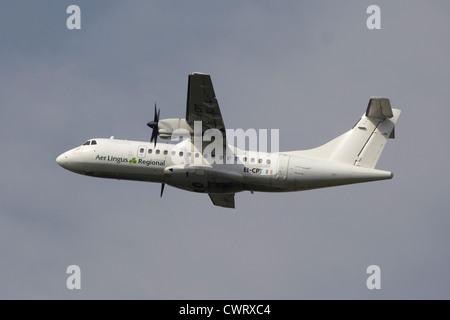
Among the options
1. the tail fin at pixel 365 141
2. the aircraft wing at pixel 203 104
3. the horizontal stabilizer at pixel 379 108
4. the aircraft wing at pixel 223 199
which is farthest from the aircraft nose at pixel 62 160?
the horizontal stabilizer at pixel 379 108

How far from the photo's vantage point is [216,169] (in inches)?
1580

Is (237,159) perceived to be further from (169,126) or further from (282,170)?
(169,126)

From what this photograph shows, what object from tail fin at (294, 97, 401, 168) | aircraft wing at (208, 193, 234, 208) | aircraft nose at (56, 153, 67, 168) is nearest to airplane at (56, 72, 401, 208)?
tail fin at (294, 97, 401, 168)

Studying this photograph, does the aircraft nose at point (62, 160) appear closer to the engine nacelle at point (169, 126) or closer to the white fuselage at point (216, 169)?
the white fuselage at point (216, 169)

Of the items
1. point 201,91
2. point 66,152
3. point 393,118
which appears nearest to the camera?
point 201,91

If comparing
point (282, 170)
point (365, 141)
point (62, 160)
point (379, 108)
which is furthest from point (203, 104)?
point (62, 160)

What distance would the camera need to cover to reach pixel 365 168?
39.8m

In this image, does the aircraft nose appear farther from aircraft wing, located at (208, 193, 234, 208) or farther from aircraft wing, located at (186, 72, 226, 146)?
aircraft wing, located at (208, 193, 234, 208)

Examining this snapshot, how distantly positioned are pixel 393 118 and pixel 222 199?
11.1 meters

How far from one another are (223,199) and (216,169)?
5538mm

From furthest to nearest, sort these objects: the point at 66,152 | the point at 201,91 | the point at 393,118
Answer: the point at 66,152 → the point at 393,118 → the point at 201,91

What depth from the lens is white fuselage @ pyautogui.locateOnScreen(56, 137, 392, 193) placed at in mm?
39594

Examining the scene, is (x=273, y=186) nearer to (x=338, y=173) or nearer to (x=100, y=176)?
(x=338, y=173)

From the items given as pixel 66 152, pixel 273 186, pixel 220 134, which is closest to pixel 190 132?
pixel 220 134
